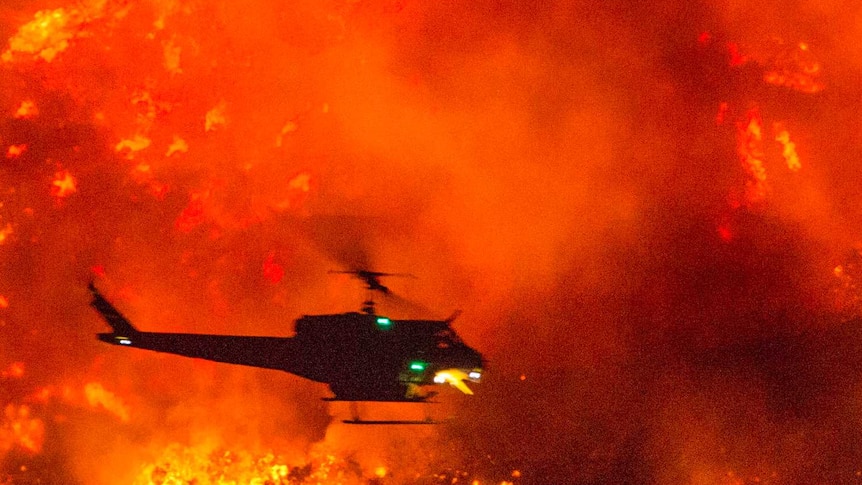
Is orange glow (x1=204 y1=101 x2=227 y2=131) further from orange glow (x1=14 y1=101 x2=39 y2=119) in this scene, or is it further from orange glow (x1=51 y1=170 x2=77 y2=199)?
orange glow (x1=14 y1=101 x2=39 y2=119)

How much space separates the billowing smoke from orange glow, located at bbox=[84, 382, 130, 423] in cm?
5

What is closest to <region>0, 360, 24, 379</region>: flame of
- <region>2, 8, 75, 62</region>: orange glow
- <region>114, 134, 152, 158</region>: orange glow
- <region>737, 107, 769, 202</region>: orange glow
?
<region>114, 134, 152, 158</region>: orange glow

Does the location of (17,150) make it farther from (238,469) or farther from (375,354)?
(375,354)

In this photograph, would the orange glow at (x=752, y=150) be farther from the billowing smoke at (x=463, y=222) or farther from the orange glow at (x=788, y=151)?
the orange glow at (x=788, y=151)

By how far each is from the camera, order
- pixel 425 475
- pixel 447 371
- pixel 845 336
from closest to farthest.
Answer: pixel 447 371
pixel 425 475
pixel 845 336

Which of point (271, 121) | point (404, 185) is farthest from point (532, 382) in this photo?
point (271, 121)

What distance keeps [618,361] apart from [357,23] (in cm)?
723

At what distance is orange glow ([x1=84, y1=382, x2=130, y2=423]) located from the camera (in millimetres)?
13203

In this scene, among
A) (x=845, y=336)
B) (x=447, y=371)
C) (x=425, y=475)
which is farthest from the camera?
(x=845, y=336)

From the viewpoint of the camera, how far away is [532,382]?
535 inches

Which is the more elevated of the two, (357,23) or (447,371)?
(357,23)

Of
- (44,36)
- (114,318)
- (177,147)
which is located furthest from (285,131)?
(114,318)

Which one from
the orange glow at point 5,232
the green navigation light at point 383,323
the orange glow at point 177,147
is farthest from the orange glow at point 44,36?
the green navigation light at point 383,323

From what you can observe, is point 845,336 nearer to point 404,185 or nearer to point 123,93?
point 404,185
